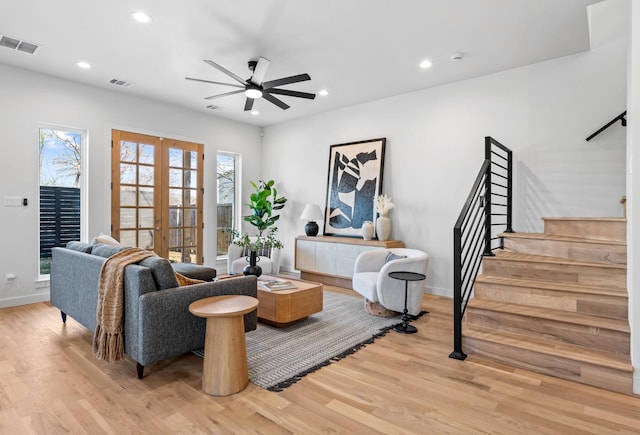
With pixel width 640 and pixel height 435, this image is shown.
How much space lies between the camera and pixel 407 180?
538 centimetres

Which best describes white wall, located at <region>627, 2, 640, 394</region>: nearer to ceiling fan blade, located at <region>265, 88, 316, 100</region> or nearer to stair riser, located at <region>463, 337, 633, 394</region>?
stair riser, located at <region>463, 337, 633, 394</region>

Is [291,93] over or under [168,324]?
over

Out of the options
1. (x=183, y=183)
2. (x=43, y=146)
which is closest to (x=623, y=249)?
(x=183, y=183)

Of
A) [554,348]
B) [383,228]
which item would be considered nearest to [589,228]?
[554,348]

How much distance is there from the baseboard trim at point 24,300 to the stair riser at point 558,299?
5380 mm

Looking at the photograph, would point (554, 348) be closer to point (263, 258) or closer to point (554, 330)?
point (554, 330)

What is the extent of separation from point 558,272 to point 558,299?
295 mm

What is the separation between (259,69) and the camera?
3.85 metres

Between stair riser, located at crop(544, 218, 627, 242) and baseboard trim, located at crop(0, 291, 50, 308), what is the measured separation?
6.33 meters

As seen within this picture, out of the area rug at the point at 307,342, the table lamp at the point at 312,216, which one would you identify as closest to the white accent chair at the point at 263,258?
the table lamp at the point at 312,216

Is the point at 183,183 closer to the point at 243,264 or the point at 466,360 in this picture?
the point at 243,264

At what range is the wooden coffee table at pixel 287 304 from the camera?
3518 millimetres

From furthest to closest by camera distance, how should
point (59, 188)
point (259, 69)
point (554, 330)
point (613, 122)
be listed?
point (59, 188), point (259, 69), point (613, 122), point (554, 330)

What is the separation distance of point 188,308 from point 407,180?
383cm
